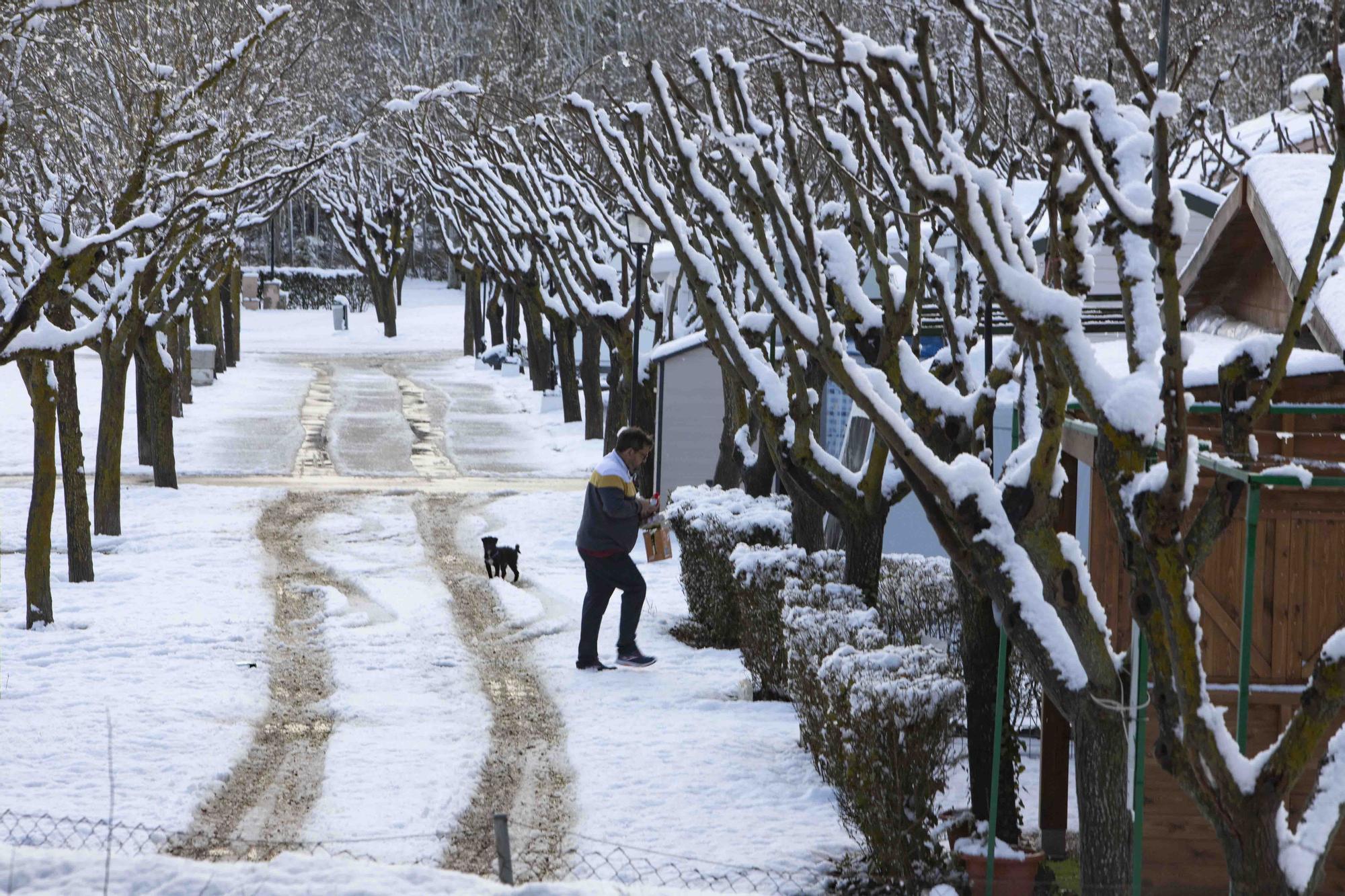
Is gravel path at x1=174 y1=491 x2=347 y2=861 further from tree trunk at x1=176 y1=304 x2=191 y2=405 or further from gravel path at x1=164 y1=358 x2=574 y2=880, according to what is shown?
tree trunk at x1=176 y1=304 x2=191 y2=405

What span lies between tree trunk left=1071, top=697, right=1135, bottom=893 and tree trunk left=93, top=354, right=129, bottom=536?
479 inches

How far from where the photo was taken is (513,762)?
836 centimetres

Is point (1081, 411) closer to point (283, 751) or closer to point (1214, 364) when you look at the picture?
point (1214, 364)

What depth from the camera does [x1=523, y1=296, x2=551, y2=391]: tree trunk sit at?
1259 inches

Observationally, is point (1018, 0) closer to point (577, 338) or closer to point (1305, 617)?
point (1305, 617)

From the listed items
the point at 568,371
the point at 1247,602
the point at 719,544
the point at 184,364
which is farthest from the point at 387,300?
the point at 1247,602

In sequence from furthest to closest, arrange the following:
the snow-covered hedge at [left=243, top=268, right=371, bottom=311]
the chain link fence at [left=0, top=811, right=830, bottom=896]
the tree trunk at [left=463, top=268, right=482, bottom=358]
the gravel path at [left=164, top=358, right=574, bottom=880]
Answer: the snow-covered hedge at [left=243, top=268, right=371, bottom=311]
the tree trunk at [left=463, top=268, right=482, bottom=358]
the gravel path at [left=164, top=358, right=574, bottom=880]
the chain link fence at [left=0, top=811, right=830, bottom=896]

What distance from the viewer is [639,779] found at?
798 centimetres

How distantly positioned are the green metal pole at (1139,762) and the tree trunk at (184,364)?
23.9 meters

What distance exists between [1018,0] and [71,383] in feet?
44.3

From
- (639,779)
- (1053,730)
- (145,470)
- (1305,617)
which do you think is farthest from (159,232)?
(1305,617)

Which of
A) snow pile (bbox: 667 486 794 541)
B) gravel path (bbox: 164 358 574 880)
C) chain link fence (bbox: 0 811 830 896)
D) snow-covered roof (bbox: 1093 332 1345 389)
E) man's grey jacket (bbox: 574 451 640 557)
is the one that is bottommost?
gravel path (bbox: 164 358 574 880)

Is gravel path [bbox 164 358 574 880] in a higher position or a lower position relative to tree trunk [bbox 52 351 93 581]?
lower

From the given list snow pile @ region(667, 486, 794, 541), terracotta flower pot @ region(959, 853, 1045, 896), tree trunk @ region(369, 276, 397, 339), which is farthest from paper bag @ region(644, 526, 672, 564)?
tree trunk @ region(369, 276, 397, 339)
